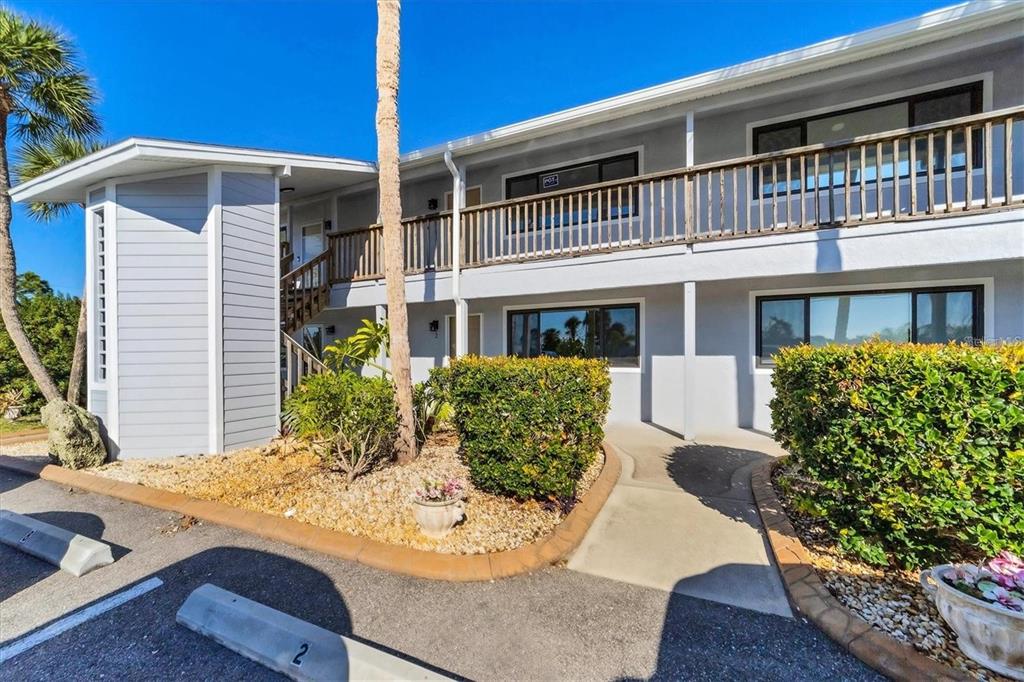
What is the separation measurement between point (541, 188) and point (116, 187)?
24.3 feet

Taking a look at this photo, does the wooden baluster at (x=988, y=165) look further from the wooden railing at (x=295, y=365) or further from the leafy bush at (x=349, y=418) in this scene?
the wooden railing at (x=295, y=365)

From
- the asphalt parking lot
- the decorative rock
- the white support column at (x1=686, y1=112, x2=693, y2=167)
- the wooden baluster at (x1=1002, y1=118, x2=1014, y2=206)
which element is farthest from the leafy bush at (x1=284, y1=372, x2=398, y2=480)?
the wooden baluster at (x1=1002, y1=118, x2=1014, y2=206)

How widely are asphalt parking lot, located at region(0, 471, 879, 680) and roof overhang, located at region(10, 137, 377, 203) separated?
507 cm

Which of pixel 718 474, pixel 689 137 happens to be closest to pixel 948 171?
pixel 689 137

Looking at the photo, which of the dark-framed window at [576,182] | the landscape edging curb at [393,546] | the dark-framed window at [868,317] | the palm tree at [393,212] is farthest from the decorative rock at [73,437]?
the dark-framed window at [868,317]

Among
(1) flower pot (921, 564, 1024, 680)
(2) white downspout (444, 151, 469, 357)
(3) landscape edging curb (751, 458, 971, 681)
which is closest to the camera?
(1) flower pot (921, 564, 1024, 680)

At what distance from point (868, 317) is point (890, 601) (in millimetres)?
5668

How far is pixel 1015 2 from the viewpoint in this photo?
16.2 ft

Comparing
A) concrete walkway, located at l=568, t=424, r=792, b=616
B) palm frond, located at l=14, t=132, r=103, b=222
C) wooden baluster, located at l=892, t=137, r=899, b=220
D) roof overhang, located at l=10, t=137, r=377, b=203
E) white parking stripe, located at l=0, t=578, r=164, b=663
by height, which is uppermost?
palm frond, located at l=14, t=132, r=103, b=222

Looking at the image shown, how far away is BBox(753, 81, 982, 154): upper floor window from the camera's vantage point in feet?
20.8

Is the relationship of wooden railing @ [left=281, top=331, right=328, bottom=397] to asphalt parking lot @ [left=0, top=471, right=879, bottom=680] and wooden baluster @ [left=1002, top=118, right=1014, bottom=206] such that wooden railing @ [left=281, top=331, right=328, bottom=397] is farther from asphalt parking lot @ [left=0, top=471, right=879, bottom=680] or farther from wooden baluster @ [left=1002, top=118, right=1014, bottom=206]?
wooden baluster @ [left=1002, top=118, right=1014, bottom=206]

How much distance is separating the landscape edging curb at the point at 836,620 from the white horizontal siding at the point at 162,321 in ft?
24.4

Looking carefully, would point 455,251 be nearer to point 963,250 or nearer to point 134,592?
point 134,592

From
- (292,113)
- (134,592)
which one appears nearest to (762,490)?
(134,592)
